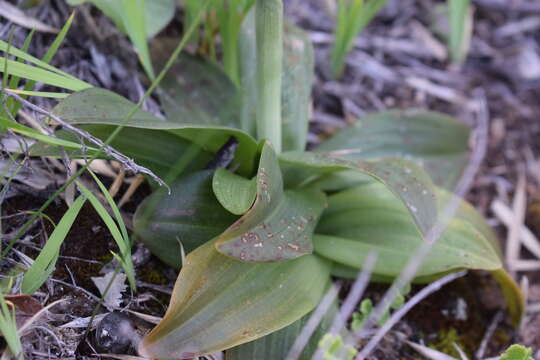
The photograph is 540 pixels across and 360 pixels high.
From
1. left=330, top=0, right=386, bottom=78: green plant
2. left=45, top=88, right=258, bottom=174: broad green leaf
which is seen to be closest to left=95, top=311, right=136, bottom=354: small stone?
left=45, top=88, right=258, bottom=174: broad green leaf

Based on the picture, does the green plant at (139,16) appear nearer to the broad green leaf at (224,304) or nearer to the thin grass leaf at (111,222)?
the thin grass leaf at (111,222)

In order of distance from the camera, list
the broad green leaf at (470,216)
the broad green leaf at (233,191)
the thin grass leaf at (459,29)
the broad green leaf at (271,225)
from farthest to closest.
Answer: the thin grass leaf at (459,29)
the broad green leaf at (470,216)
the broad green leaf at (233,191)
the broad green leaf at (271,225)

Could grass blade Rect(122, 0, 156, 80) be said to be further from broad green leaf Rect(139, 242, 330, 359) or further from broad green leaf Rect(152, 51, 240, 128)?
broad green leaf Rect(139, 242, 330, 359)

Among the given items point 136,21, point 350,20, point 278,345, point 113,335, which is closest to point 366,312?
point 278,345

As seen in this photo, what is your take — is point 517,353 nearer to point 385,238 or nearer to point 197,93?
point 385,238

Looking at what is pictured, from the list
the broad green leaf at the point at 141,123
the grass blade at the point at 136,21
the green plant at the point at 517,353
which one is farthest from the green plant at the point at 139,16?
the green plant at the point at 517,353

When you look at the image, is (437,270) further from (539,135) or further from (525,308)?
(539,135)

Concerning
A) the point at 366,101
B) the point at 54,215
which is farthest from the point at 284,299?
the point at 366,101
